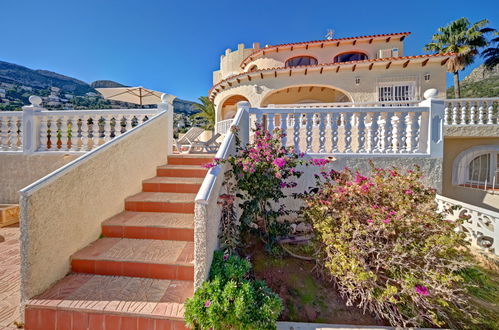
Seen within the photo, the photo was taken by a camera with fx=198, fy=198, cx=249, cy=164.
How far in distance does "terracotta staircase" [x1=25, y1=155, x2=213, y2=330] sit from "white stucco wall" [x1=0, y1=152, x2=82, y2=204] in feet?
11.0

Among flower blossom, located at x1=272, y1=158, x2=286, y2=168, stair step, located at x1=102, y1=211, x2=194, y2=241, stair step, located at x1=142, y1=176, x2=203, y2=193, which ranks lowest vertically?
stair step, located at x1=102, y1=211, x2=194, y2=241

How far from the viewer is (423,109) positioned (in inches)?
180

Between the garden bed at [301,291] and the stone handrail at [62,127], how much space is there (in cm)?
447

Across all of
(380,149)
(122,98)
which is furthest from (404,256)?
(122,98)

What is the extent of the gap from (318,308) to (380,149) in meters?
3.76

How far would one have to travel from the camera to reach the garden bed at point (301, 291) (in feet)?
8.14

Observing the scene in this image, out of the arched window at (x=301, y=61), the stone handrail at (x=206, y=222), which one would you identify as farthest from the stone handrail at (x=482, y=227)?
the arched window at (x=301, y=61)

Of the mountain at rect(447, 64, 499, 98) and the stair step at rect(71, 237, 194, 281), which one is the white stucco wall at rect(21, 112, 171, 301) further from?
the mountain at rect(447, 64, 499, 98)

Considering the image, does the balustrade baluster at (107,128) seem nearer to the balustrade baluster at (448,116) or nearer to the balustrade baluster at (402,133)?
the balustrade baluster at (402,133)

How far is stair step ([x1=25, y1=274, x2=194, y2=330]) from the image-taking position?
7.27ft

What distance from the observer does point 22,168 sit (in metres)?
5.46

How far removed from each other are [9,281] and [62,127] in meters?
3.72

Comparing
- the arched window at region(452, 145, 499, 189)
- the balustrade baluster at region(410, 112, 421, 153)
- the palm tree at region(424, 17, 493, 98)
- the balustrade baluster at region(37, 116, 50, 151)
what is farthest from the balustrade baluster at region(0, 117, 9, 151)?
the palm tree at region(424, 17, 493, 98)

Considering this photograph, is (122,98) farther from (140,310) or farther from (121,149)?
(140,310)
